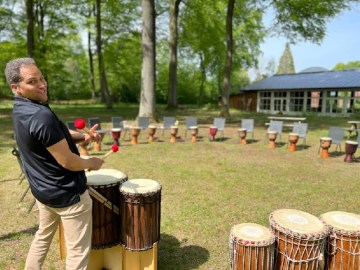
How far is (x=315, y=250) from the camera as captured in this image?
2660mm

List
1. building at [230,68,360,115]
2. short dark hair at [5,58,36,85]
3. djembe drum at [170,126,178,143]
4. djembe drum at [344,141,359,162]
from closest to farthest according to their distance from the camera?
short dark hair at [5,58,36,85], djembe drum at [344,141,359,162], djembe drum at [170,126,178,143], building at [230,68,360,115]

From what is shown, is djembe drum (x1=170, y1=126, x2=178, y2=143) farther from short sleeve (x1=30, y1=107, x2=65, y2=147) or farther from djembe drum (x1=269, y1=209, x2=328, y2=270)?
short sleeve (x1=30, y1=107, x2=65, y2=147)

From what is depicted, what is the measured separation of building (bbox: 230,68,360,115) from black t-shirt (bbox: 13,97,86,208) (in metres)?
23.4

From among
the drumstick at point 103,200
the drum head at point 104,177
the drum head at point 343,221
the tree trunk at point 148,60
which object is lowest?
the drum head at point 343,221

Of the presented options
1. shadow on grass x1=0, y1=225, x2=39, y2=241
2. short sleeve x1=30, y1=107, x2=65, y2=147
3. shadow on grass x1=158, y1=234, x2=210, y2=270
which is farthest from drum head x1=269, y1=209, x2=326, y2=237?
shadow on grass x1=0, y1=225, x2=39, y2=241

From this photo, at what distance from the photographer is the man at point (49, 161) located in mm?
2074

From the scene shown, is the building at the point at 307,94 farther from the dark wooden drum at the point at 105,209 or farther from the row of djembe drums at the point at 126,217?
the dark wooden drum at the point at 105,209

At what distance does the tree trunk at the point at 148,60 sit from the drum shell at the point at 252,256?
1182 centimetres

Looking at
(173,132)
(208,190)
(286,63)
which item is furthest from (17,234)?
(286,63)

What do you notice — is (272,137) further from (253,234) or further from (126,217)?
(126,217)

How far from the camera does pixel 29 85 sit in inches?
84.5

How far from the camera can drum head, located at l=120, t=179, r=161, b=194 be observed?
2.88m

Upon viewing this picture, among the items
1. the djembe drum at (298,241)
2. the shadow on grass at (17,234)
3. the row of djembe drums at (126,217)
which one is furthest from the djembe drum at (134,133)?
the djembe drum at (298,241)

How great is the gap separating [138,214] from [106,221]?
37cm
